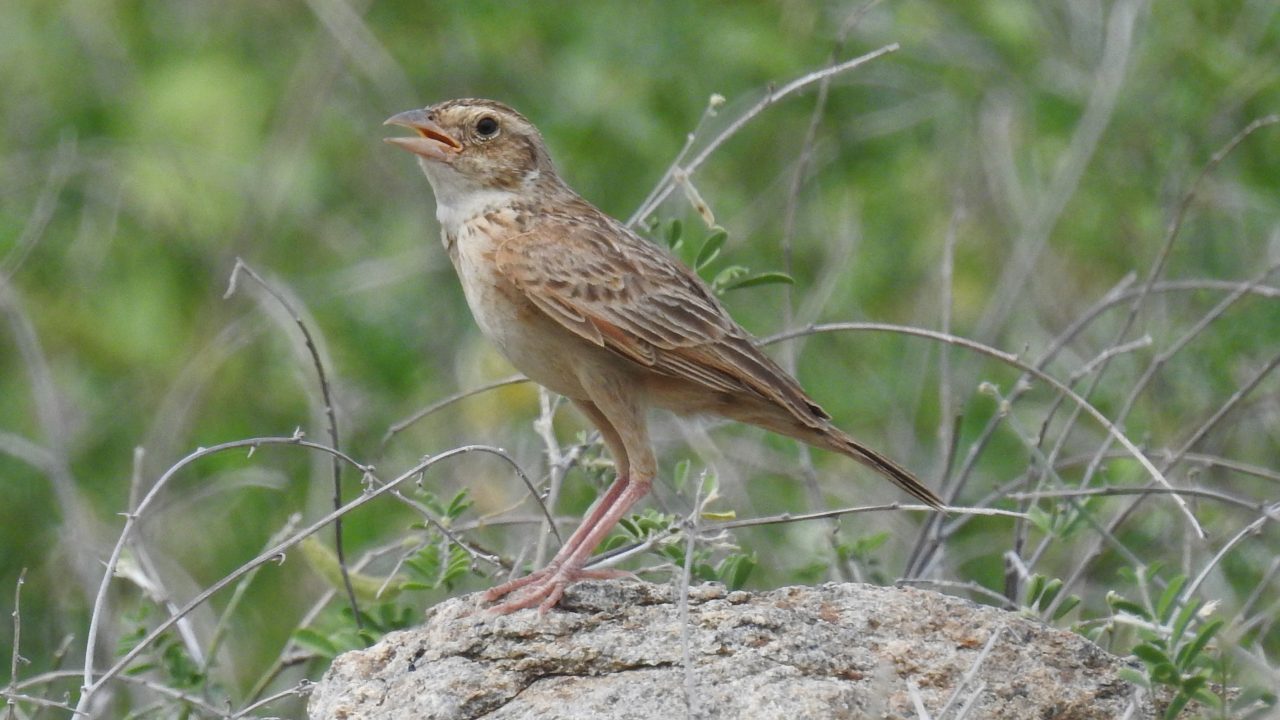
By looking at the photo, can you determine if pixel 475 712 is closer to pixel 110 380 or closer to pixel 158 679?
pixel 158 679

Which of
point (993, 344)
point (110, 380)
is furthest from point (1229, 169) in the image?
point (110, 380)

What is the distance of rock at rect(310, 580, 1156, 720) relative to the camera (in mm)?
4418

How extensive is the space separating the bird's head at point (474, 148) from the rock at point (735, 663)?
186cm

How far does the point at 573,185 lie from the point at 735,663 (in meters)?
5.94

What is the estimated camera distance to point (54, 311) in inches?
438

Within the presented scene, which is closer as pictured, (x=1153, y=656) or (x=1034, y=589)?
(x=1153, y=656)

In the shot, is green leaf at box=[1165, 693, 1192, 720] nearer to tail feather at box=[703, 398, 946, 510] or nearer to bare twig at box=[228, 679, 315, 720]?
tail feather at box=[703, 398, 946, 510]

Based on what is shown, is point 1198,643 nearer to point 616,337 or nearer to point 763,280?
point 763,280

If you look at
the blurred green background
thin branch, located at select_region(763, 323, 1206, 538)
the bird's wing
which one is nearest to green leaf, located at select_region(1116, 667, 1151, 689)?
thin branch, located at select_region(763, 323, 1206, 538)

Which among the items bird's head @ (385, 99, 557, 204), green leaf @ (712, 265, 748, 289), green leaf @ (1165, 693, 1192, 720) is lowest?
green leaf @ (1165, 693, 1192, 720)

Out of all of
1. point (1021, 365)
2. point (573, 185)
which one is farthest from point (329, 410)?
point (573, 185)

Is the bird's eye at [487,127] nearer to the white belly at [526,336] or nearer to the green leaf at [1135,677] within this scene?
the white belly at [526,336]

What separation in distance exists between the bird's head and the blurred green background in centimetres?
137

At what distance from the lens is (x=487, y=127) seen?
6363 millimetres
